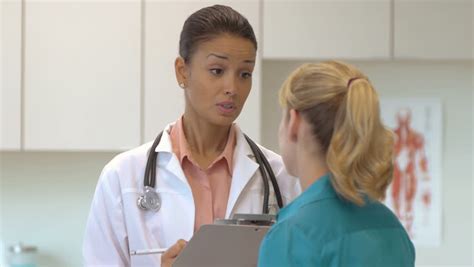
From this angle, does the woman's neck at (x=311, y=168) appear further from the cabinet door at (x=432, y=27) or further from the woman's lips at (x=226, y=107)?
the cabinet door at (x=432, y=27)

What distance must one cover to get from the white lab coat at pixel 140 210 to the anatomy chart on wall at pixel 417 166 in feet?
5.13

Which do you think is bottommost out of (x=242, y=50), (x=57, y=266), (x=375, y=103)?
(x=57, y=266)

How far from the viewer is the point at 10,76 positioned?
272 centimetres

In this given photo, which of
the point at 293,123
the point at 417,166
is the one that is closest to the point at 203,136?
the point at 293,123

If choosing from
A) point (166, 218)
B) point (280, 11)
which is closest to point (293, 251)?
point (166, 218)

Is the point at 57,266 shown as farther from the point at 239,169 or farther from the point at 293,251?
the point at 293,251

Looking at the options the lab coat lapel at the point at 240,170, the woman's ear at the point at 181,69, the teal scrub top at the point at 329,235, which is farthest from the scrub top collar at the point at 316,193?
the woman's ear at the point at 181,69

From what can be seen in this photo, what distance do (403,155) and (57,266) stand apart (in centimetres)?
149

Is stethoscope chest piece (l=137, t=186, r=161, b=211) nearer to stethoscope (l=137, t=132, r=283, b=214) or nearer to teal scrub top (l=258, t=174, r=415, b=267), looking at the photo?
stethoscope (l=137, t=132, r=283, b=214)

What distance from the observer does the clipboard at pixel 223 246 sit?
1.31 meters

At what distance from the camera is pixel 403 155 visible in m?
3.04

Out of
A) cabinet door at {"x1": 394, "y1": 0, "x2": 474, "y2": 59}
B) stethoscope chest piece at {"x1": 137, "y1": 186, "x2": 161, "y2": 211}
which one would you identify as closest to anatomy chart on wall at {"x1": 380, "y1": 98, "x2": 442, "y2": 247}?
cabinet door at {"x1": 394, "y1": 0, "x2": 474, "y2": 59}

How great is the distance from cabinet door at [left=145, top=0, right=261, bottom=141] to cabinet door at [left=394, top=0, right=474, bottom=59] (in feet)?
1.86

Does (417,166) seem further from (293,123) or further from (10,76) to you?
(293,123)
